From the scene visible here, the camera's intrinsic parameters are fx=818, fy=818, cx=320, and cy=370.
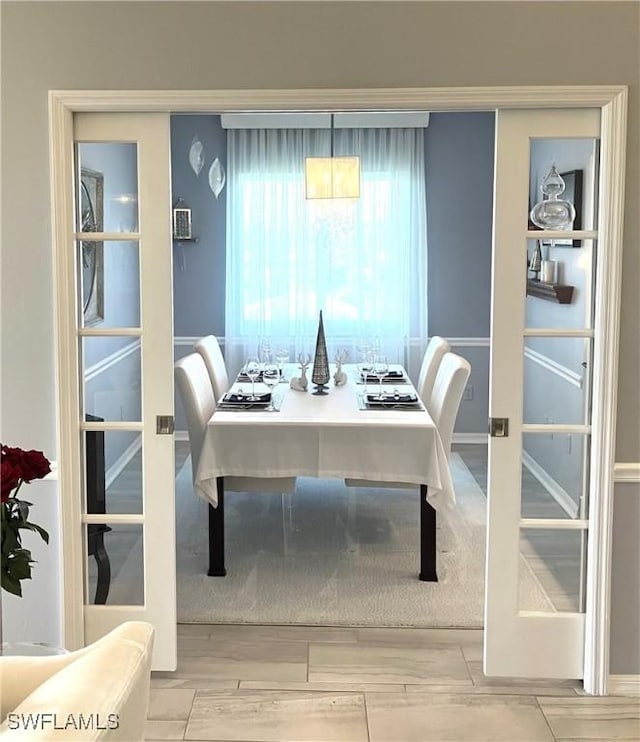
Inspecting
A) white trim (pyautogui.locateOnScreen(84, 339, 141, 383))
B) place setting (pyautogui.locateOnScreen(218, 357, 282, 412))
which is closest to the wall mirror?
white trim (pyautogui.locateOnScreen(84, 339, 141, 383))

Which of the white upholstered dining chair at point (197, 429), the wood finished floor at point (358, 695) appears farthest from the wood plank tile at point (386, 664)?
the white upholstered dining chair at point (197, 429)

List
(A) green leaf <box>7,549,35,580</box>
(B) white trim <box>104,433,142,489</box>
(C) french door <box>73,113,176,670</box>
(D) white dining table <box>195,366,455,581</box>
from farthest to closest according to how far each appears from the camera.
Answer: (D) white dining table <box>195,366,455,581</box> < (B) white trim <box>104,433,142,489</box> < (C) french door <box>73,113,176,670</box> < (A) green leaf <box>7,549,35,580</box>

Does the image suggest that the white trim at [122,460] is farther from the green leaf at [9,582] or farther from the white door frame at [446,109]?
the green leaf at [9,582]

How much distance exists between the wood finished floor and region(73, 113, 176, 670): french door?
0.27 meters

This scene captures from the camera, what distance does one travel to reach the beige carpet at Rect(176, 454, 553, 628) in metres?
3.63

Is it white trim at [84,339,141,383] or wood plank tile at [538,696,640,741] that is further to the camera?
white trim at [84,339,141,383]

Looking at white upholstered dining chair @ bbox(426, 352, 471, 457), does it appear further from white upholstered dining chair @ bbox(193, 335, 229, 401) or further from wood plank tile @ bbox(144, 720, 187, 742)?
wood plank tile @ bbox(144, 720, 187, 742)

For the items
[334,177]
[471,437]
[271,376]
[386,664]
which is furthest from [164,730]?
[471,437]

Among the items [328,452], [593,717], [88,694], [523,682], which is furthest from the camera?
[328,452]

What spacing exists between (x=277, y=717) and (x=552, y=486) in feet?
4.21

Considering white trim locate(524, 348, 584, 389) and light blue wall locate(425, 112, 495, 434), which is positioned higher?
light blue wall locate(425, 112, 495, 434)

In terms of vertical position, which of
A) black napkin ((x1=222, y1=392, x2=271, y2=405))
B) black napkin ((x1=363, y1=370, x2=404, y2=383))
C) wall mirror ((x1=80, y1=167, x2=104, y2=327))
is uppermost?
wall mirror ((x1=80, y1=167, x2=104, y2=327))

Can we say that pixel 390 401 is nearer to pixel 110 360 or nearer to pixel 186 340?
pixel 110 360

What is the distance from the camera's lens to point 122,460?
304cm
